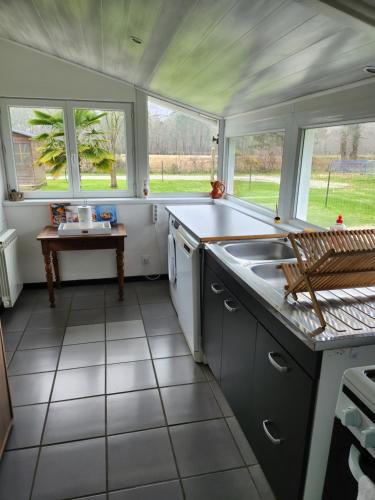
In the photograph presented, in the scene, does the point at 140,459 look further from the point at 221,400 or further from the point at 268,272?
the point at 268,272

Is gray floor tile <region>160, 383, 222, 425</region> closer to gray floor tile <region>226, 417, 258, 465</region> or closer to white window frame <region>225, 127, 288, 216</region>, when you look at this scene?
gray floor tile <region>226, 417, 258, 465</region>

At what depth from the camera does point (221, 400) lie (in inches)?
81.0

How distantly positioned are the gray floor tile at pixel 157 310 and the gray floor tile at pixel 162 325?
0.19 feet

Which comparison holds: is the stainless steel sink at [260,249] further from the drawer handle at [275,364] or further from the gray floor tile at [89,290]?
the gray floor tile at [89,290]

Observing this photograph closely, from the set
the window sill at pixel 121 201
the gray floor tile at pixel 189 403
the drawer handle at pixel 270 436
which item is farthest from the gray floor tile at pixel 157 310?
the drawer handle at pixel 270 436

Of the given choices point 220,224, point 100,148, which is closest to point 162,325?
point 220,224

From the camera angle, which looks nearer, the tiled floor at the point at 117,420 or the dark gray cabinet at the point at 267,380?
the dark gray cabinet at the point at 267,380

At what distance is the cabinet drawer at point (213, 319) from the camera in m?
1.93

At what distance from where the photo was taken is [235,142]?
3633 millimetres

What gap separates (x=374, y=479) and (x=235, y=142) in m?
3.32

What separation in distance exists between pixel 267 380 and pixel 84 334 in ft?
6.04

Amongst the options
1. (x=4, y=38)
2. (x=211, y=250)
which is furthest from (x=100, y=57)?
(x=211, y=250)

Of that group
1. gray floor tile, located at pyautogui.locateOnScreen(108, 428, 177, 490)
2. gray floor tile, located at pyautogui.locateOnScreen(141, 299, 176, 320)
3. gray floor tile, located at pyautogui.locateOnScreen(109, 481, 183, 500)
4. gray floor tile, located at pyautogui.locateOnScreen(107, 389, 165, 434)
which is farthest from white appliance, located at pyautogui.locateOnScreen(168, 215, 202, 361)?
gray floor tile, located at pyautogui.locateOnScreen(109, 481, 183, 500)

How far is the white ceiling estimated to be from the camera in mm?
1311
